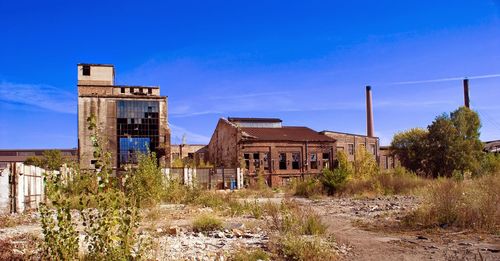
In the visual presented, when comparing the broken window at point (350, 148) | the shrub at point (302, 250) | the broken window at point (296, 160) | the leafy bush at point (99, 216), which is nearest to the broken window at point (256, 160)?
the broken window at point (296, 160)

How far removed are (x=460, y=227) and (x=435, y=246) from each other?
2483mm

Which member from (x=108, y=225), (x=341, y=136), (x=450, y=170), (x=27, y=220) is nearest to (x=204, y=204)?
(x=27, y=220)

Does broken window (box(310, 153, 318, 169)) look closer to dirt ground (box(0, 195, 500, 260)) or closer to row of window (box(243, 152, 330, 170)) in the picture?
row of window (box(243, 152, 330, 170))

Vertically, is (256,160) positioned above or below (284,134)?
below

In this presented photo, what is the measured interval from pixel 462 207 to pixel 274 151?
38.5m

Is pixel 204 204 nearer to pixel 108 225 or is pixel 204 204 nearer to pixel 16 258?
pixel 16 258

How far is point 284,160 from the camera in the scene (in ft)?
167

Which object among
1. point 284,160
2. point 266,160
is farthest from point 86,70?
point 284,160

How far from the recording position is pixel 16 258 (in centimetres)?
717

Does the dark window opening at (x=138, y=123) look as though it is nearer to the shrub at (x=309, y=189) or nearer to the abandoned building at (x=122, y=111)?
the abandoned building at (x=122, y=111)

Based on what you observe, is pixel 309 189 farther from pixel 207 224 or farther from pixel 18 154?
pixel 18 154

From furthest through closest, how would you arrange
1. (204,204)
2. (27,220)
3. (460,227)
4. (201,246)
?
(204,204), (27,220), (460,227), (201,246)

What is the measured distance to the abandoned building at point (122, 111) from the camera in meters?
50.3

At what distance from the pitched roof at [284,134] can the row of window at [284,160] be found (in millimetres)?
1716
